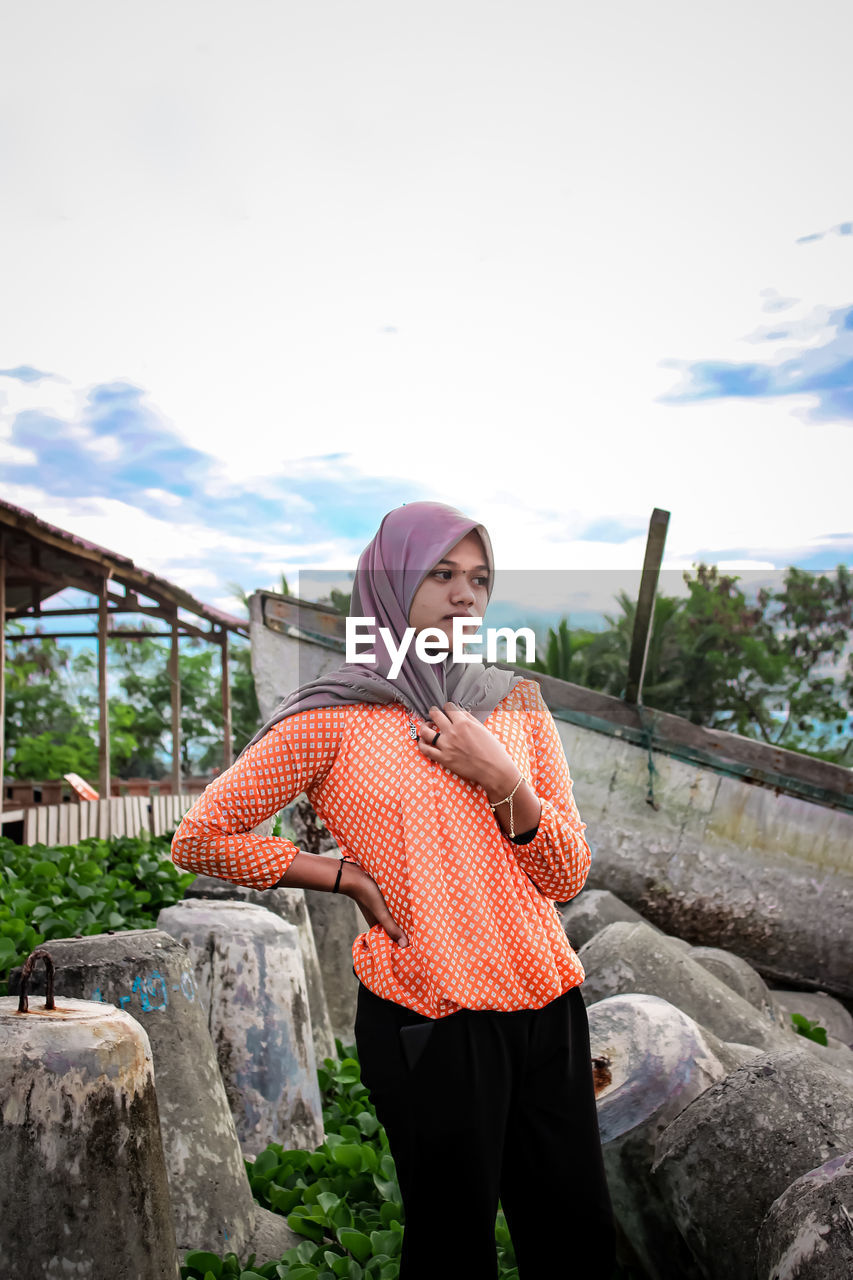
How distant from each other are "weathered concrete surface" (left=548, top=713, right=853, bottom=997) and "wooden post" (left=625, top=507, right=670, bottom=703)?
0.50 metres

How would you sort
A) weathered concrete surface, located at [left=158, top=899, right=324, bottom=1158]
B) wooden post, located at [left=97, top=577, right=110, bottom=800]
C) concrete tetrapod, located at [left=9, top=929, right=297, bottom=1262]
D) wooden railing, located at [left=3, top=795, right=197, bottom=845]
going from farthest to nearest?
Answer: wooden post, located at [left=97, top=577, right=110, bottom=800]
wooden railing, located at [left=3, top=795, right=197, bottom=845]
weathered concrete surface, located at [left=158, top=899, right=324, bottom=1158]
concrete tetrapod, located at [left=9, top=929, right=297, bottom=1262]

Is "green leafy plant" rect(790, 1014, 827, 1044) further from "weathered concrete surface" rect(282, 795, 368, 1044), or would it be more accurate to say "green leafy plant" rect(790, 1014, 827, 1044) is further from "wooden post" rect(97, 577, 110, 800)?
"wooden post" rect(97, 577, 110, 800)

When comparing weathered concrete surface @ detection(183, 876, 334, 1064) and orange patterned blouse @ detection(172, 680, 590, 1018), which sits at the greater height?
orange patterned blouse @ detection(172, 680, 590, 1018)

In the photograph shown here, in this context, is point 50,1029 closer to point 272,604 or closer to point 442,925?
point 442,925

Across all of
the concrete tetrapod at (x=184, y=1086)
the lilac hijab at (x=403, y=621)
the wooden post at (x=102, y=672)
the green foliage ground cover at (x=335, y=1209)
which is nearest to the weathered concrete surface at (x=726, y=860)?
the green foliage ground cover at (x=335, y=1209)

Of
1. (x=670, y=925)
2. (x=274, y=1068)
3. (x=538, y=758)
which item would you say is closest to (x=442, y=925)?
(x=538, y=758)

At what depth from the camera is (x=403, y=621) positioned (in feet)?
6.54

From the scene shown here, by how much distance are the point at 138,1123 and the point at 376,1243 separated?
1.04m

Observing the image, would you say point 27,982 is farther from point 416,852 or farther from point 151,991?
point 416,852

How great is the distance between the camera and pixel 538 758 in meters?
2.07

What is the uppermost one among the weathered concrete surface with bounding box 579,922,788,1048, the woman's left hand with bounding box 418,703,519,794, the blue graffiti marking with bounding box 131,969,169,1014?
the woman's left hand with bounding box 418,703,519,794

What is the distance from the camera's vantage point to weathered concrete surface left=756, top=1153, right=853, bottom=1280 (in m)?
2.01

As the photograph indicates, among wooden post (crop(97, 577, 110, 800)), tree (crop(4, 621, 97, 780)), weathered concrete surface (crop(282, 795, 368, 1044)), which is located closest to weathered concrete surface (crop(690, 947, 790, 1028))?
weathered concrete surface (crop(282, 795, 368, 1044))

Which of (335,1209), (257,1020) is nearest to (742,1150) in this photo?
(335,1209)
